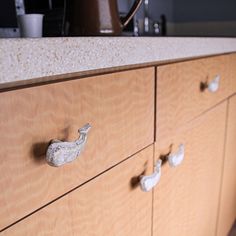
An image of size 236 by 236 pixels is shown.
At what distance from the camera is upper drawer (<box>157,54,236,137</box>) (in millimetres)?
527

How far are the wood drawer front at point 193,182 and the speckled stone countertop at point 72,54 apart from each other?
0.19m

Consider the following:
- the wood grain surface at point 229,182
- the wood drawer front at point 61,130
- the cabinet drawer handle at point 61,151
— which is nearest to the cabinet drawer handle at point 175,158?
the wood drawer front at point 61,130

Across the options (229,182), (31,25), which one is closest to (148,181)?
(31,25)

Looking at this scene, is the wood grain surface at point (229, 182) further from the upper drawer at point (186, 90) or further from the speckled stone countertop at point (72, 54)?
the speckled stone countertop at point (72, 54)

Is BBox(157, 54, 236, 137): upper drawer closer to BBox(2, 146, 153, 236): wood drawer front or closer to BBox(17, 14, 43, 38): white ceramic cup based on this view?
BBox(2, 146, 153, 236): wood drawer front

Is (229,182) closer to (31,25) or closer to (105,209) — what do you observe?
(105,209)

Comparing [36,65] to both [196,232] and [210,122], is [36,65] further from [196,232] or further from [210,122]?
[196,232]

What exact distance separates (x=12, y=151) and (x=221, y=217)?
987mm

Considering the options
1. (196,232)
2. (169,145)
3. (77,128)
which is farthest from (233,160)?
(77,128)

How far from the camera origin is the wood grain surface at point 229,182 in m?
0.96

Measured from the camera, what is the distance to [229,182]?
3.52ft

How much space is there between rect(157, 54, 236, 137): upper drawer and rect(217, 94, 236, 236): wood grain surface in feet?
0.57

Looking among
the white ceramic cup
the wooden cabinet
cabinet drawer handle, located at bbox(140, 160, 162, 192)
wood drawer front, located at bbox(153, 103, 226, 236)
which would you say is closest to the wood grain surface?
wood drawer front, located at bbox(153, 103, 226, 236)

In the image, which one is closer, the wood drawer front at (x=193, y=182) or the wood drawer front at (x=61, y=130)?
the wood drawer front at (x=61, y=130)
